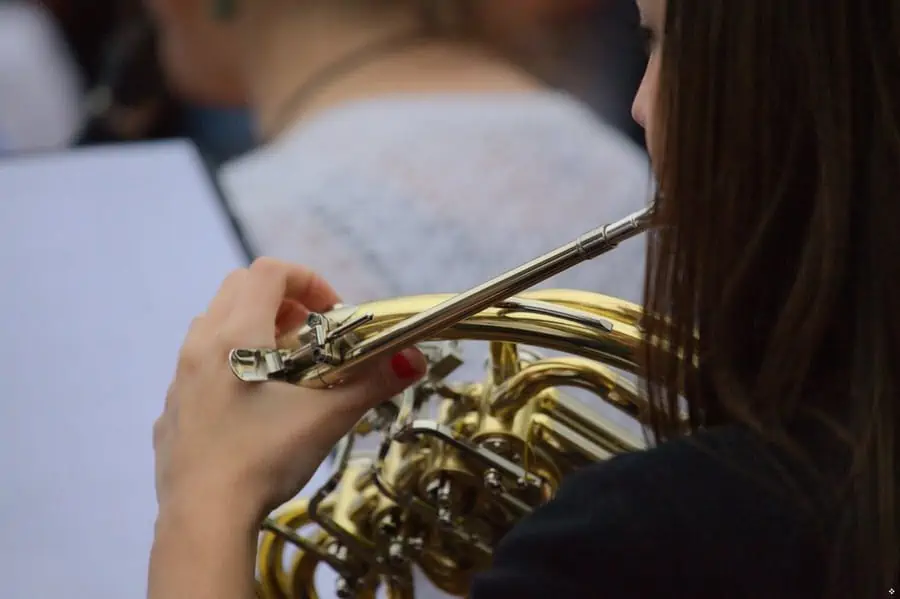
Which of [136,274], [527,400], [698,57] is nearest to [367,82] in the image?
[136,274]

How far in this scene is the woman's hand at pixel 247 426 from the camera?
0.42m

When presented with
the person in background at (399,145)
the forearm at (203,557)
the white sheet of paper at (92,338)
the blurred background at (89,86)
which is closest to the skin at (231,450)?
the forearm at (203,557)

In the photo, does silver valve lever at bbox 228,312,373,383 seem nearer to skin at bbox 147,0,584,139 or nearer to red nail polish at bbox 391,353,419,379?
red nail polish at bbox 391,353,419,379

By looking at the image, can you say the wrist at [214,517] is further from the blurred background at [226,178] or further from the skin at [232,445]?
the blurred background at [226,178]

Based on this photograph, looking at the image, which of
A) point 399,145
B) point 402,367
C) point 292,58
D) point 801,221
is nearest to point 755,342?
point 801,221

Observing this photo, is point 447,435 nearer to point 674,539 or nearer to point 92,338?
point 674,539

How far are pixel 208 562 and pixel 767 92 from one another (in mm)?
284

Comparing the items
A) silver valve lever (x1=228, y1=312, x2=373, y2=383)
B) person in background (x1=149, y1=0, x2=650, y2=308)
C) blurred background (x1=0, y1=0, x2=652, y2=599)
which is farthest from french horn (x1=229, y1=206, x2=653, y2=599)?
person in background (x1=149, y1=0, x2=650, y2=308)

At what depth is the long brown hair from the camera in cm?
31

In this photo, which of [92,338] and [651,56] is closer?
[651,56]

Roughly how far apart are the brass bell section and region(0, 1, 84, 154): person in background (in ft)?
2.06

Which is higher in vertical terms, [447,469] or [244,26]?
[244,26]

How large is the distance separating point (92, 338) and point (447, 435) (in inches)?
17.6

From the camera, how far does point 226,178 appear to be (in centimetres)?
93
